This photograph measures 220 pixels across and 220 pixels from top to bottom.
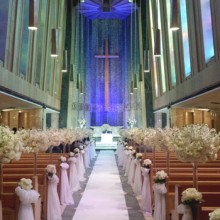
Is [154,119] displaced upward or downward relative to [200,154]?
upward

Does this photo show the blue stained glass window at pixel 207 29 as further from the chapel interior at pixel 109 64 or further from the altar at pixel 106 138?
the altar at pixel 106 138

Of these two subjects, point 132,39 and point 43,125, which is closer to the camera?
point 43,125

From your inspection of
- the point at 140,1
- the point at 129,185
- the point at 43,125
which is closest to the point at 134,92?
the point at 140,1

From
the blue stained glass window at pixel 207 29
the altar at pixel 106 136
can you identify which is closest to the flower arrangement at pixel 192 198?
the blue stained glass window at pixel 207 29

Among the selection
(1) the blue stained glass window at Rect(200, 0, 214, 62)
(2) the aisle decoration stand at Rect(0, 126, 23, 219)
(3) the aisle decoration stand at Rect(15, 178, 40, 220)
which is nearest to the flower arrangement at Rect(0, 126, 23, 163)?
(2) the aisle decoration stand at Rect(0, 126, 23, 219)

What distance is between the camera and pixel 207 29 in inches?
509

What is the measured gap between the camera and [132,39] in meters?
30.6

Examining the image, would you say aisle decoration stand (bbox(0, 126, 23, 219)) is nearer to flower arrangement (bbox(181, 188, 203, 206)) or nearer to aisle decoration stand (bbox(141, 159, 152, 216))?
flower arrangement (bbox(181, 188, 203, 206))

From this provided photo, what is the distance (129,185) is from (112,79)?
2094 cm

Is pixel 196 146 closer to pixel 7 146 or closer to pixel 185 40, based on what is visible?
pixel 7 146

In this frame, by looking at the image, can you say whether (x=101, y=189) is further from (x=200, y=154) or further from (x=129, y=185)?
(x=200, y=154)

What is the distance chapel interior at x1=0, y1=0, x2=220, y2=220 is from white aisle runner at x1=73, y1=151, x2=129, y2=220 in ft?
13.1

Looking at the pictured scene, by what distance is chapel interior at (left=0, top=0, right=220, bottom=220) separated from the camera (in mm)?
13438

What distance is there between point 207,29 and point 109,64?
64.1 ft
